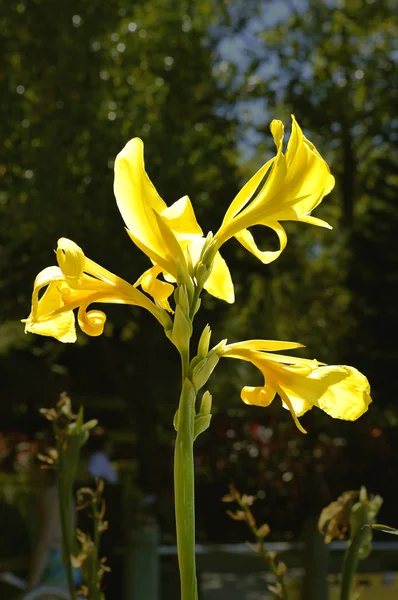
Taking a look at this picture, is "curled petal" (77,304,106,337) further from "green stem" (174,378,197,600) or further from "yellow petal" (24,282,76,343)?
"green stem" (174,378,197,600)

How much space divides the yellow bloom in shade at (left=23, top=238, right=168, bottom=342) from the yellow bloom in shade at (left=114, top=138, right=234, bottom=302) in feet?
0.17

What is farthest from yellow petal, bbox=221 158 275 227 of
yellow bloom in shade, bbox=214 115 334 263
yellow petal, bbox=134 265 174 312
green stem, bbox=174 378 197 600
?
green stem, bbox=174 378 197 600

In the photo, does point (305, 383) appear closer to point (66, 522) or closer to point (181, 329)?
point (181, 329)

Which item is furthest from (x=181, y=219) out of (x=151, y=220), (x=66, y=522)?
(x=66, y=522)

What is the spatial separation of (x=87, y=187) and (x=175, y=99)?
2.76 metres

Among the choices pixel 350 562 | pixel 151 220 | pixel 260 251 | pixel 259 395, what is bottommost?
pixel 350 562

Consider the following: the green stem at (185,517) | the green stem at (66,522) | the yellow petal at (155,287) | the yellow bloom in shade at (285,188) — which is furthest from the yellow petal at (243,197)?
the green stem at (66,522)

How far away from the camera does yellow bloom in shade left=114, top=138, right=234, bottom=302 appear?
37.8 inches

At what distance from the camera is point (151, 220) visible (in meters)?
0.98

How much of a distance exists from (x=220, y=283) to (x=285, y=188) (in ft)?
0.78

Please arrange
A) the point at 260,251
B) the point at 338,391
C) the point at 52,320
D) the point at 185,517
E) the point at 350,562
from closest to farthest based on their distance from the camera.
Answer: the point at 185,517
the point at 338,391
the point at 52,320
the point at 260,251
the point at 350,562

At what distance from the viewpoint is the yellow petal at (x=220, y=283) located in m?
1.19

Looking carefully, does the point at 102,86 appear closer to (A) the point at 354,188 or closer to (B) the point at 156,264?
(A) the point at 354,188

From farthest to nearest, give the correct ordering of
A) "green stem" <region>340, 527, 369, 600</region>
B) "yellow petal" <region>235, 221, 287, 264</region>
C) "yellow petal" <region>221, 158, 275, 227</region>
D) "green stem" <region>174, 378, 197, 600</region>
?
1. "green stem" <region>340, 527, 369, 600</region>
2. "yellow petal" <region>235, 221, 287, 264</region>
3. "yellow petal" <region>221, 158, 275, 227</region>
4. "green stem" <region>174, 378, 197, 600</region>
